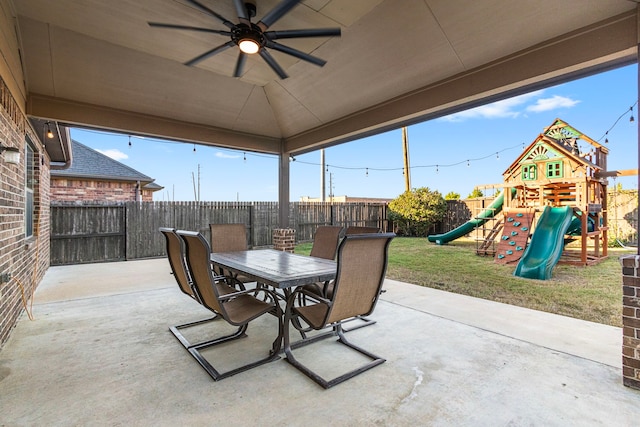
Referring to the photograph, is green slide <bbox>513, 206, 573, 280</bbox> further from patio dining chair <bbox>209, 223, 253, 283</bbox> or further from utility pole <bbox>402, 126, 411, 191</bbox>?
utility pole <bbox>402, 126, 411, 191</bbox>

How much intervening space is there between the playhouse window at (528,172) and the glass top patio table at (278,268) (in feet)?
26.0

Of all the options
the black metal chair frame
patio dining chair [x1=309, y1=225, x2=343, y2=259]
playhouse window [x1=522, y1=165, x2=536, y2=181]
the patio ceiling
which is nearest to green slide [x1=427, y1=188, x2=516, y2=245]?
playhouse window [x1=522, y1=165, x2=536, y2=181]

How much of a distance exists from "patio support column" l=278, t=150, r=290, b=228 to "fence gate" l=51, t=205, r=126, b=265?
152 inches

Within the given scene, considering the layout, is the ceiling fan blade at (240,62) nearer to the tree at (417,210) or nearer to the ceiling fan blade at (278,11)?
the ceiling fan blade at (278,11)

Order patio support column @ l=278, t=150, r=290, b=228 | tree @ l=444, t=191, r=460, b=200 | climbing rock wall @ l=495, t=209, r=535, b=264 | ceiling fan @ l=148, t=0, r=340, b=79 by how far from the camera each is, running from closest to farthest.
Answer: ceiling fan @ l=148, t=0, r=340, b=79 < patio support column @ l=278, t=150, r=290, b=228 < climbing rock wall @ l=495, t=209, r=535, b=264 < tree @ l=444, t=191, r=460, b=200

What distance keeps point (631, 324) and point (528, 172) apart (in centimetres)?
759

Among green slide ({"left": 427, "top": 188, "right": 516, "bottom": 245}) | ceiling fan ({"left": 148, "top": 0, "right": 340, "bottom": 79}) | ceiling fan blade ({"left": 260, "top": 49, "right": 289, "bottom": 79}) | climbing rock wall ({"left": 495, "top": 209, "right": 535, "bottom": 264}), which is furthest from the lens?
green slide ({"left": 427, "top": 188, "right": 516, "bottom": 245})

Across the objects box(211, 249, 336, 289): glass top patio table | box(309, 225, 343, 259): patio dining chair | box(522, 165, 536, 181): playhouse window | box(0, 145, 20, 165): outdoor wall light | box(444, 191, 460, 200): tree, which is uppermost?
box(522, 165, 536, 181): playhouse window

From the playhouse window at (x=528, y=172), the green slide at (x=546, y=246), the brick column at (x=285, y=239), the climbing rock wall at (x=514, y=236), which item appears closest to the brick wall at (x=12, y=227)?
the brick column at (x=285, y=239)

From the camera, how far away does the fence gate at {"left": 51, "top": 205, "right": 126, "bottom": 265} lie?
21.9 feet

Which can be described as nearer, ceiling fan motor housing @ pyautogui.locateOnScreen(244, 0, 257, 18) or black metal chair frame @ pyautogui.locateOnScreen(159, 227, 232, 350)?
black metal chair frame @ pyautogui.locateOnScreen(159, 227, 232, 350)

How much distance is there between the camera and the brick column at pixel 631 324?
6.89 feet

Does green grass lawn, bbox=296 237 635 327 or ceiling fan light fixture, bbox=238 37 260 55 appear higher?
ceiling fan light fixture, bbox=238 37 260 55

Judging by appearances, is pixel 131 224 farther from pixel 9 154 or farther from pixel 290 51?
pixel 290 51
